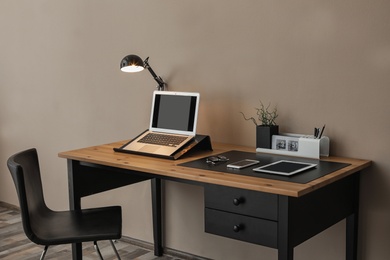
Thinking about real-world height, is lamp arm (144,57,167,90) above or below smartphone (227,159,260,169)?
above

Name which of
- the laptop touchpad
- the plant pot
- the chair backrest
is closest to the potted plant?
the plant pot

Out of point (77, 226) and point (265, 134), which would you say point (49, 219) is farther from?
point (265, 134)

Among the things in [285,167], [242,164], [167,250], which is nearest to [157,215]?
[167,250]

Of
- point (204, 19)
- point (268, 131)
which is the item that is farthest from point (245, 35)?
point (268, 131)

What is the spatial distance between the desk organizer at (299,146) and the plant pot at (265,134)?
19 mm

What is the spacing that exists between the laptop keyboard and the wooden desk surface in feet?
0.41

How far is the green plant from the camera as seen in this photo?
280cm

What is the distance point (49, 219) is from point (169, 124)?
745 mm

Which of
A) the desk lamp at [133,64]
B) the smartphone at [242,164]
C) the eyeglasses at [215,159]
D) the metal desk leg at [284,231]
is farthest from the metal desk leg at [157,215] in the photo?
the metal desk leg at [284,231]

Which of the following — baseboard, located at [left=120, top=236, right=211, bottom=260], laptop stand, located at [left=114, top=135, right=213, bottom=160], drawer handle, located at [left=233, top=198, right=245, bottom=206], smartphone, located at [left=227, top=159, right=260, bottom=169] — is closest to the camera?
drawer handle, located at [left=233, top=198, right=245, bottom=206]

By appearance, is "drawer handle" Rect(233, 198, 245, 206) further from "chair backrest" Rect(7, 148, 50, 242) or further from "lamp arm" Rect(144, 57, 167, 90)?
"lamp arm" Rect(144, 57, 167, 90)

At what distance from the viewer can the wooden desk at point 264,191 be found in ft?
6.93

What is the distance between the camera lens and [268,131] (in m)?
2.73

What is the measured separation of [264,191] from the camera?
211 centimetres
